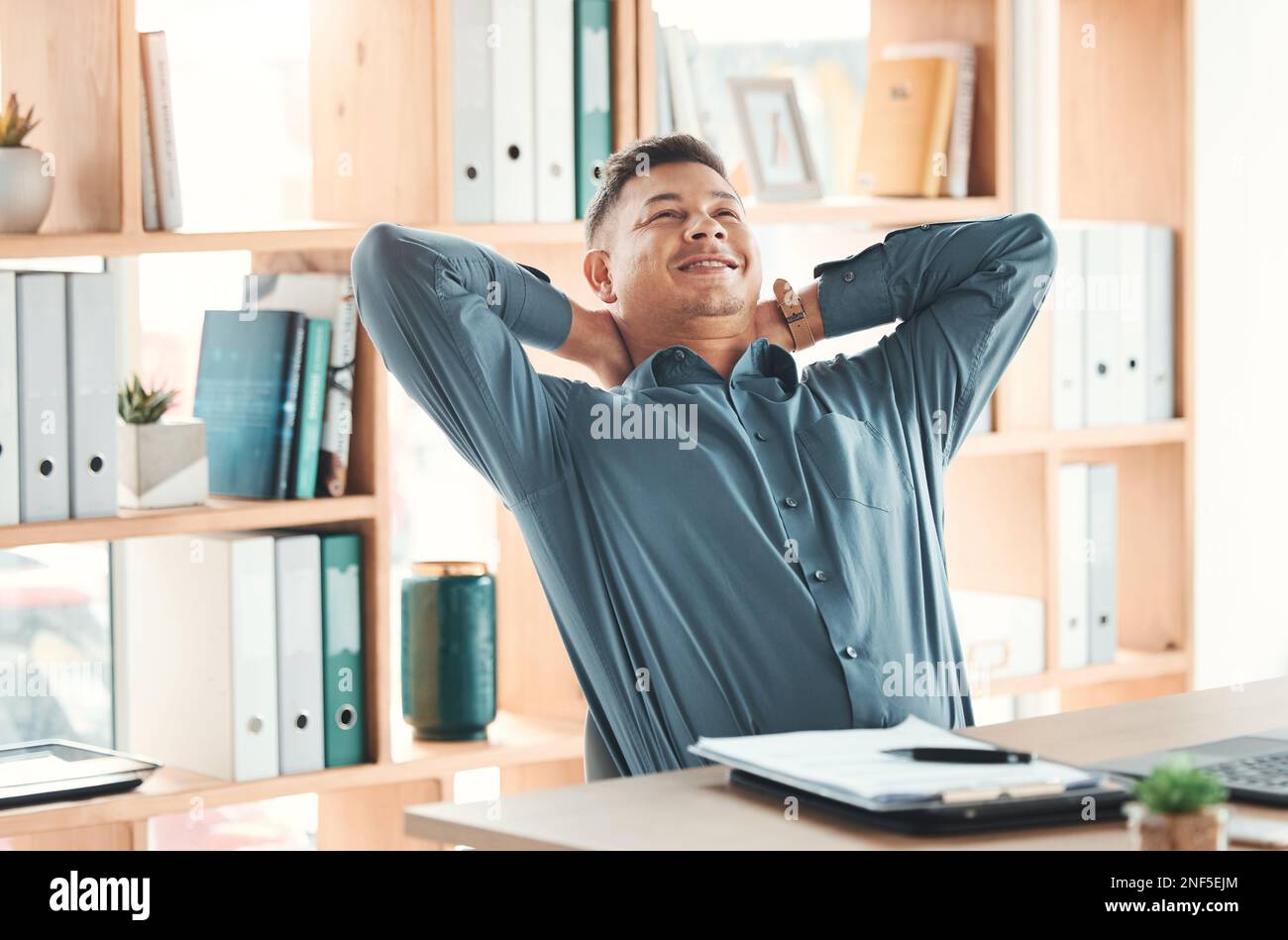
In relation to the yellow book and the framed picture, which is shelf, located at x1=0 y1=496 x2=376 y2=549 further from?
the yellow book

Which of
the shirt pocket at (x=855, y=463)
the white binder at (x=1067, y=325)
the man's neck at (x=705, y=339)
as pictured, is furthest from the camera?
the white binder at (x=1067, y=325)

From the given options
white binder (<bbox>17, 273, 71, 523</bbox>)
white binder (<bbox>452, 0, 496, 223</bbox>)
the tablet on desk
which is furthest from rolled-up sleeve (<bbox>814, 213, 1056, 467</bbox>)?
the tablet on desk

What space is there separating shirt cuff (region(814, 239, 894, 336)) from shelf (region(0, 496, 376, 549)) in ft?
2.30

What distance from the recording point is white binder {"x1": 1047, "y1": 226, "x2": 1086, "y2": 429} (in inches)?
117

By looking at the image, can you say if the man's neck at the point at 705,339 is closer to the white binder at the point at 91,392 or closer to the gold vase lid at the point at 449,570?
the gold vase lid at the point at 449,570

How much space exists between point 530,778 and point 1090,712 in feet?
4.31

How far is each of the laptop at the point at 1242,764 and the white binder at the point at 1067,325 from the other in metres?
1.59

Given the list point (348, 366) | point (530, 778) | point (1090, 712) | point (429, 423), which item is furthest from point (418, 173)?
point (1090, 712)

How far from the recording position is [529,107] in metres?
2.46

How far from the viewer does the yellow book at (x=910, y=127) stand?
287 cm

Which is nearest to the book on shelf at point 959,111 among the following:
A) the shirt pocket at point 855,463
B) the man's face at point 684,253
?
the man's face at point 684,253

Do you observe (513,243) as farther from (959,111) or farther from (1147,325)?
(1147,325)
